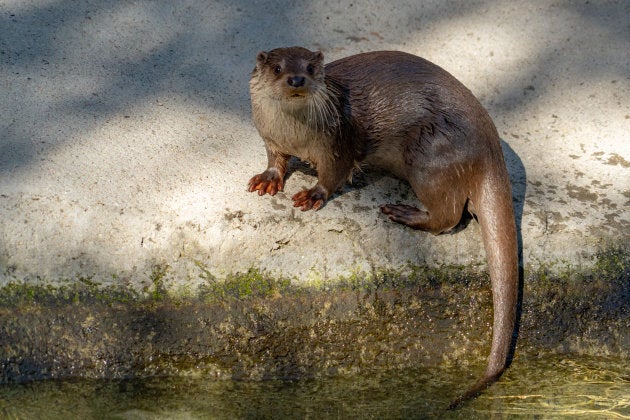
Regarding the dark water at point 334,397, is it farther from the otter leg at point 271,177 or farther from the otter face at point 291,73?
the otter face at point 291,73

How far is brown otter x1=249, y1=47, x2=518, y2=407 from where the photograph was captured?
2.83 metres

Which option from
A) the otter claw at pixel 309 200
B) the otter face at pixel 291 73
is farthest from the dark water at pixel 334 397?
the otter face at pixel 291 73

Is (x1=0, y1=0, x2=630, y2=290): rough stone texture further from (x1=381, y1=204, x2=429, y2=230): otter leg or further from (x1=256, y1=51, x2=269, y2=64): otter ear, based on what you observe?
(x1=256, y1=51, x2=269, y2=64): otter ear

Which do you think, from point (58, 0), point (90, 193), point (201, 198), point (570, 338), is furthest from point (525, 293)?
point (58, 0)

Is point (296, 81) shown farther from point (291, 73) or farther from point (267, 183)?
point (267, 183)

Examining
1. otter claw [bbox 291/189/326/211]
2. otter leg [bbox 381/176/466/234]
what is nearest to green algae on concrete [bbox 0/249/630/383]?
otter leg [bbox 381/176/466/234]

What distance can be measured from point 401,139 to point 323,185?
0.32 meters

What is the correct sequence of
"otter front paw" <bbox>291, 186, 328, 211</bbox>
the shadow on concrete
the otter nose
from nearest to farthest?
the otter nose
"otter front paw" <bbox>291, 186, 328, 211</bbox>
the shadow on concrete

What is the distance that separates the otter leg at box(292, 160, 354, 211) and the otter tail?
0.49 m

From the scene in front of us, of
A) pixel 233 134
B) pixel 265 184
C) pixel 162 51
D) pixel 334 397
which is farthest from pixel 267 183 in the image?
pixel 162 51

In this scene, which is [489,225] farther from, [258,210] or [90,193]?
[90,193]

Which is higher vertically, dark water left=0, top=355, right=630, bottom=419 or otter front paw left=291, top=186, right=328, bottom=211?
otter front paw left=291, top=186, right=328, bottom=211

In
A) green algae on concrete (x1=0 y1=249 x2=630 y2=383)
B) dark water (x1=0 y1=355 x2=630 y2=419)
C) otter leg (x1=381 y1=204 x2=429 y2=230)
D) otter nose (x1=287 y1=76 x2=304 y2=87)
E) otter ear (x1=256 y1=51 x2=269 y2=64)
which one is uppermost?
otter ear (x1=256 y1=51 x2=269 y2=64)

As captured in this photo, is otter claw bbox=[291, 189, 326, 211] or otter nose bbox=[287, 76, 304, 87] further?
otter claw bbox=[291, 189, 326, 211]
